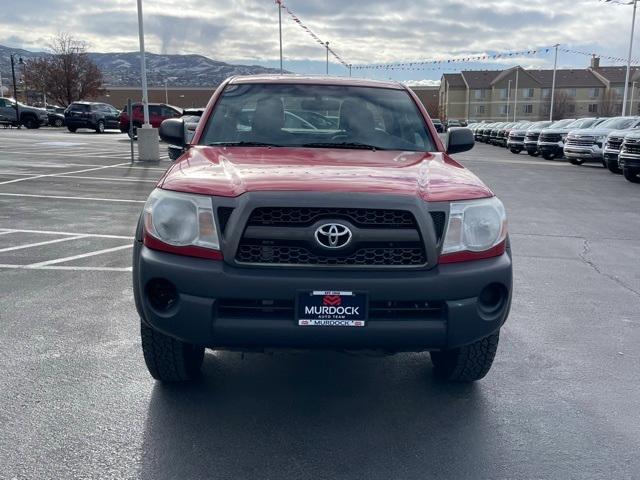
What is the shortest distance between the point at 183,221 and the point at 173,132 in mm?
1690

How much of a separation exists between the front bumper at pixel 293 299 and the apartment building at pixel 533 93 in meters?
87.6

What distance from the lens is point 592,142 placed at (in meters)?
20.4

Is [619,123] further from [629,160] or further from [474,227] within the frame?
[474,227]

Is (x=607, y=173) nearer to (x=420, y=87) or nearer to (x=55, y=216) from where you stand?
(x=55, y=216)

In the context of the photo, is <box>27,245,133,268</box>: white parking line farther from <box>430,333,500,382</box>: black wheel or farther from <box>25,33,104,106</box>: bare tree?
<box>25,33,104,106</box>: bare tree

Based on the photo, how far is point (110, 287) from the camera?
536 centimetres

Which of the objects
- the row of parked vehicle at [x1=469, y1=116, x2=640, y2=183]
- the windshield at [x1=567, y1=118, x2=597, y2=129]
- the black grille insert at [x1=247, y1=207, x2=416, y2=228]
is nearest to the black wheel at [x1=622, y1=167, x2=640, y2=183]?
the row of parked vehicle at [x1=469, y1=116, x2=640, y2=183]

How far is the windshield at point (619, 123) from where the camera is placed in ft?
65.5

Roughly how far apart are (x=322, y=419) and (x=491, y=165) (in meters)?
19.1

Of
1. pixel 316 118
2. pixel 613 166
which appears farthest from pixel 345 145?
pixel 613 166

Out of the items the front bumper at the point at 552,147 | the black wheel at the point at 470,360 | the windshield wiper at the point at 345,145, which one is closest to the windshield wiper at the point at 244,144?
the windshield wiper at the point at 345,145

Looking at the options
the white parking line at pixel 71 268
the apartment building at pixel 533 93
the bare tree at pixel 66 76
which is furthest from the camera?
the apartment building at pixel 533 93

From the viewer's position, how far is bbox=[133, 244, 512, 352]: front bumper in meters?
2.74

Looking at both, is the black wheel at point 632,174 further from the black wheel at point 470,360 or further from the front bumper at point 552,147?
the black wheel at point 470,360
